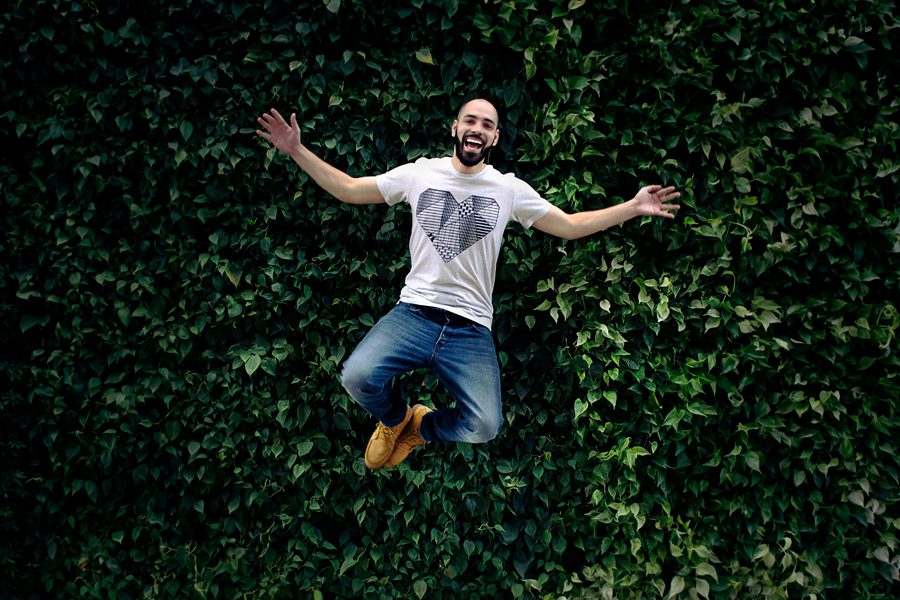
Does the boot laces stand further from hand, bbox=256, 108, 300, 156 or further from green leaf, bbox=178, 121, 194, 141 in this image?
green leaf, bbox=178, 121, 194, 141

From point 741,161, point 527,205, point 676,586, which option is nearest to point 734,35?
point 741,161

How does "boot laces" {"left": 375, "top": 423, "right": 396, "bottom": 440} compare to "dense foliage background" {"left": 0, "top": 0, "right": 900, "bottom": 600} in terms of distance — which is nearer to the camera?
"boot laces" {"left": 375, "top": 423, "right": 396, "bottom": 440}

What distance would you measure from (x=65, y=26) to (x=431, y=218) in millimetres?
2493

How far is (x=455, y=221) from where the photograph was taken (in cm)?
292

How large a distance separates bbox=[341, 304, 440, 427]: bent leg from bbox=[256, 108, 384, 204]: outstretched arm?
1.94 feet

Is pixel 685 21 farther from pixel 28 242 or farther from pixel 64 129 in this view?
pixel 28 242

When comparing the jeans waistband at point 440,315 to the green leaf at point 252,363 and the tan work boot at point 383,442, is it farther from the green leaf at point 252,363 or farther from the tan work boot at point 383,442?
the green leaf at point 252,363

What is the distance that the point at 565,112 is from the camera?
329 centimetres

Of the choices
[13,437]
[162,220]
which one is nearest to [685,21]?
[162,220]

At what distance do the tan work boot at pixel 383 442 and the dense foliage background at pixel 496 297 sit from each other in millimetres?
326

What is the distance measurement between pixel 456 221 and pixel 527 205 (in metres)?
0.37

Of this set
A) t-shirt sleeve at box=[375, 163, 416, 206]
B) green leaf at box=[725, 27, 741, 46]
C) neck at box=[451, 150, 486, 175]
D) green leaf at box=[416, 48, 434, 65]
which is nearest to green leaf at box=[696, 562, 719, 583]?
neck at box=[451, 150, 486, 175]

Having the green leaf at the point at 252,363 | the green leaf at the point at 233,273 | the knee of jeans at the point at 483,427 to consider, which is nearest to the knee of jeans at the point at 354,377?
the knee of jeans at the point at 483,427

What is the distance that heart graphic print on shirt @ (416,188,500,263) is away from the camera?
2920 millimetres
